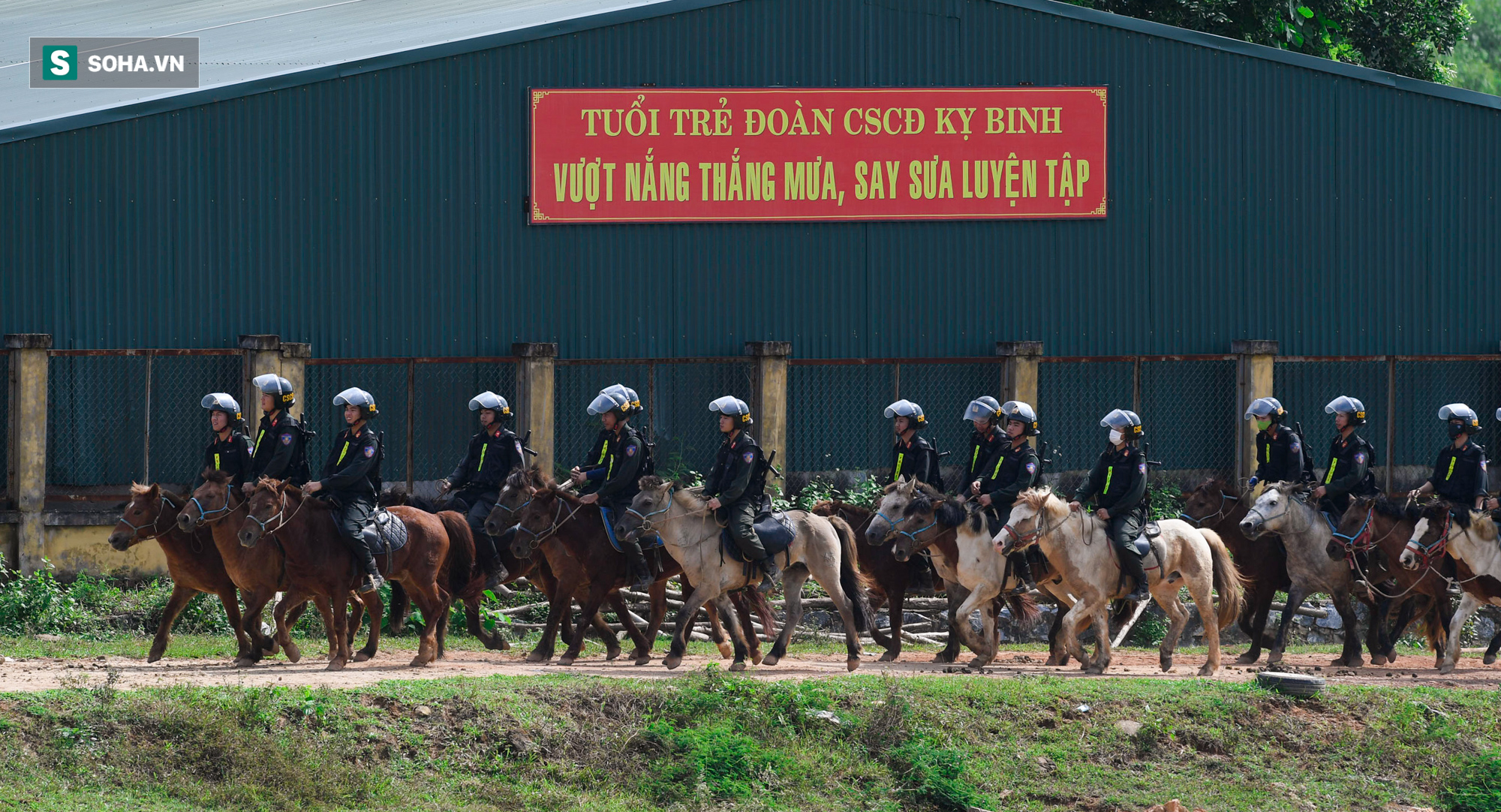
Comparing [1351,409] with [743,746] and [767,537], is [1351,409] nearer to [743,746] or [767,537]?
[767,537]

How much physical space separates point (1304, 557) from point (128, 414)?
41.3 feet

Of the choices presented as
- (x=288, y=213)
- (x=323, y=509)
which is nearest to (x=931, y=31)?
(x=288, y=213)

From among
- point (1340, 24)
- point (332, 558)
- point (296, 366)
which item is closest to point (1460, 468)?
point (332, 558)

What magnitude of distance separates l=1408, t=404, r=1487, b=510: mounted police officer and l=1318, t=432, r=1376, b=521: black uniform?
54cm

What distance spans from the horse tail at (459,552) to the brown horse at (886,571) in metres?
3.24

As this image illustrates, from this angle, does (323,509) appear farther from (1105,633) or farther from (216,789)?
(1105,633)

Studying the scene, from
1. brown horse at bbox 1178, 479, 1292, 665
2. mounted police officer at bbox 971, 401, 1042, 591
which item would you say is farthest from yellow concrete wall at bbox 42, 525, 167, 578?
brown horse at bbox 1178, 479, 1292, 665

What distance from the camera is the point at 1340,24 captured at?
30.6m

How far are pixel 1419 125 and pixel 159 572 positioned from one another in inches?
684

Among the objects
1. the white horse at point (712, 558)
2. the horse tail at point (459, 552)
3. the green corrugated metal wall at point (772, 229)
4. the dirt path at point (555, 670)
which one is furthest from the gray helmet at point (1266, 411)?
the horse tail at point (459, 552)

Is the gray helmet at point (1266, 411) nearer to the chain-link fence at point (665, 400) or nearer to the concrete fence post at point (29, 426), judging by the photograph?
the chain-link fence at point (665, 400)

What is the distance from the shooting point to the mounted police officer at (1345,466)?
17312mm

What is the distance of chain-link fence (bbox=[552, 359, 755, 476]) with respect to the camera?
70.8 feet

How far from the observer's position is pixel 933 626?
19.5 m
